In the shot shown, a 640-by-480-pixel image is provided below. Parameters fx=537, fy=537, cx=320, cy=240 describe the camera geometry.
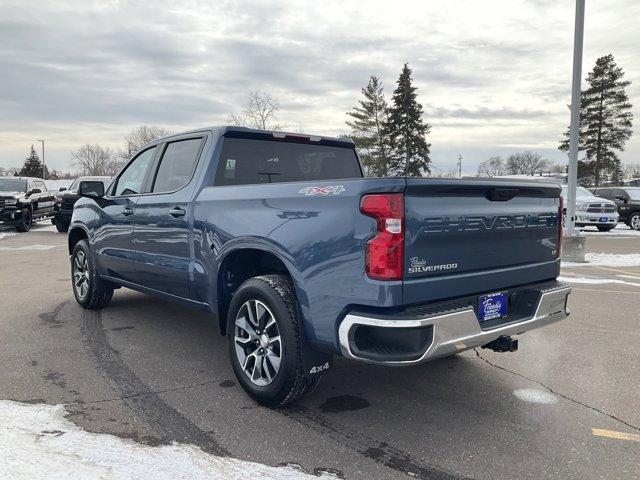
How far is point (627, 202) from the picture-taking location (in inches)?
866

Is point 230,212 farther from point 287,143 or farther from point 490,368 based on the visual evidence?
point 490,368

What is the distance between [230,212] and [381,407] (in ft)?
5.75

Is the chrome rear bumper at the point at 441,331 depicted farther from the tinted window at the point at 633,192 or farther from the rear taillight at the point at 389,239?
the tinted window at the point at 633,192

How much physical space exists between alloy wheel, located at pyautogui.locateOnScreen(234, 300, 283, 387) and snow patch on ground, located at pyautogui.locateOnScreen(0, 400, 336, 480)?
0.75 metres

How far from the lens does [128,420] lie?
134 inches

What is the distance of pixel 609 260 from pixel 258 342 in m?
10.7

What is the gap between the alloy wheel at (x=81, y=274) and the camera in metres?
6.38

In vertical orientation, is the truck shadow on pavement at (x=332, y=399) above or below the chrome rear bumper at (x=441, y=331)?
below

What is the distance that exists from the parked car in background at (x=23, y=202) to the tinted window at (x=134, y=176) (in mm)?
14783

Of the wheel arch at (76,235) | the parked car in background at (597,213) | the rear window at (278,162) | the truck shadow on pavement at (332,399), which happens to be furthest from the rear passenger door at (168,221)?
the parked car in background at (597,213)

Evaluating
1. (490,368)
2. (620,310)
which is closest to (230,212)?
(490,368)

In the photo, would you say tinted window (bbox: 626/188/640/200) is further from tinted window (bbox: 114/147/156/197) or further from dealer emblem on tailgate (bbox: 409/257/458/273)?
dealer emblem on tailgate (bbox: 409/257/458/273)

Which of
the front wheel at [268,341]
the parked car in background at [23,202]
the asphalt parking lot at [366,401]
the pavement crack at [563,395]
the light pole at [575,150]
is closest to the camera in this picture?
the asphalt parking lot at [366,401]

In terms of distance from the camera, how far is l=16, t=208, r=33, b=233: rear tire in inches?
739
